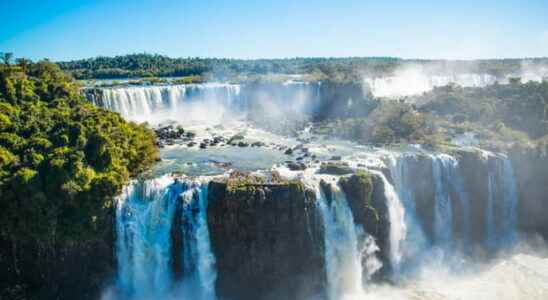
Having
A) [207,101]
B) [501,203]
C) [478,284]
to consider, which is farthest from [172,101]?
[478,284]

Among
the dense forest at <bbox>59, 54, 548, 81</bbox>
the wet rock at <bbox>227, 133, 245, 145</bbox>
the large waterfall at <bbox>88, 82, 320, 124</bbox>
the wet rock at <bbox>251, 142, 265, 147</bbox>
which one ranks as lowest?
the wet rock at <bbox>251, 142, 265, 147</bbox>

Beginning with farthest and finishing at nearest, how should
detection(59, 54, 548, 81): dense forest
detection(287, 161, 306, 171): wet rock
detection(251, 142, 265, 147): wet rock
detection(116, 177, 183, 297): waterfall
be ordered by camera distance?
detection(59, 54, 548, 81): dense forest → detection(251, 142, 265, 147): wet rock → detection(287, 161, 306, 171): wet rock → detection(116, 177, 183, 297): waterfall

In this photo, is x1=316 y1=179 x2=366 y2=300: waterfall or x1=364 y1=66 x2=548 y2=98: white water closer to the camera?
x1=316 y1=179 x2=366 y2=300: waterfall

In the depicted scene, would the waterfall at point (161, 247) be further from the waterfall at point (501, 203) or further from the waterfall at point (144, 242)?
the waterfall at point (501, 203)

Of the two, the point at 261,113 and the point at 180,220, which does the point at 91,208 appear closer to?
the point at 180,220

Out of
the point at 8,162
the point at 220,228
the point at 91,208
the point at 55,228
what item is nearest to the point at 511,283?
the point at 220,228

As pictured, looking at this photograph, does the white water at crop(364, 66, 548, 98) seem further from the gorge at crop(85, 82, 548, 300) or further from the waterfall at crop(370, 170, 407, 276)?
the waterfall at crop(370, 170, 407, 276)

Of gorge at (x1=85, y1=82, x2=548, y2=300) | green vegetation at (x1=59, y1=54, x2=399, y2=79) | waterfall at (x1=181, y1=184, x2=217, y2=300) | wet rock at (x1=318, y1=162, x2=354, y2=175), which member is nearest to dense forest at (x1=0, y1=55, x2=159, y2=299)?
gorge at (x1=85, y1=82, x2=548, y2=300)

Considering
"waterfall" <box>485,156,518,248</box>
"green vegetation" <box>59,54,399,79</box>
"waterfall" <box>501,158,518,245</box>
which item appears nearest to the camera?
"waterfall" <box>485,156,518,248</box>
